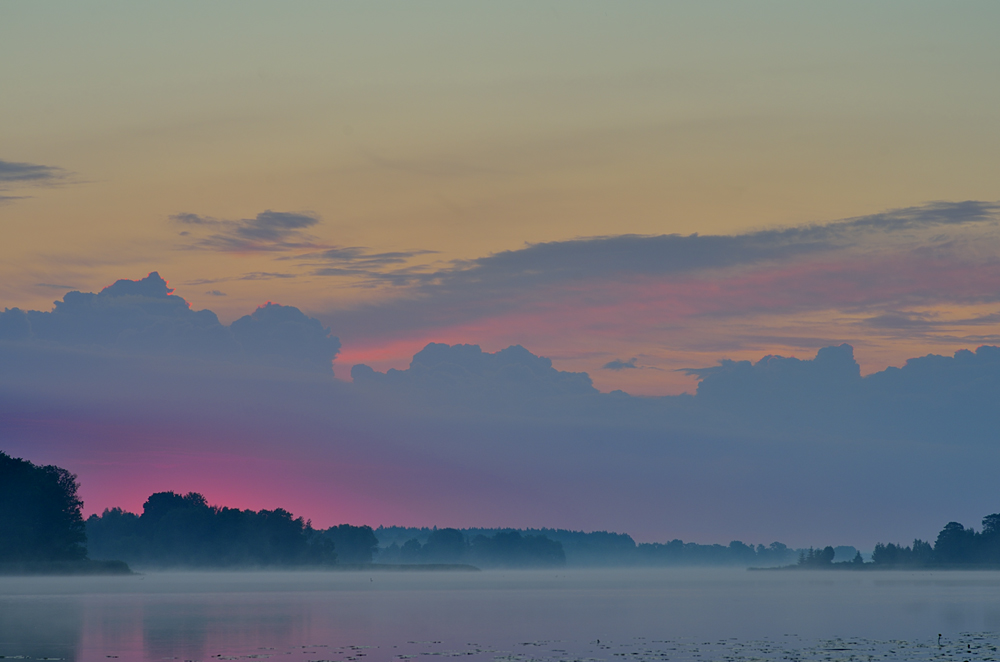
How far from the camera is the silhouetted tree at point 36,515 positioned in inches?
6498

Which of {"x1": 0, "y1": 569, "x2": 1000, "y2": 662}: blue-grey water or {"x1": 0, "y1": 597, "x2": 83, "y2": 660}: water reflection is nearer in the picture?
{"x1": 0, "y1": 569, "x2": 1000, "y2": 662}: blue-grey water

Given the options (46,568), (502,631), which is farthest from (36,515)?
(502,631)

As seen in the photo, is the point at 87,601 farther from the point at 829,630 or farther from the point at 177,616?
the point at 829,630

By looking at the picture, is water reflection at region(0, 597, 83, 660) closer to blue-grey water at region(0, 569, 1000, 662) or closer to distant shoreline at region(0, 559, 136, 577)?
blue-grey water at region(0, 569, 1000, 662)

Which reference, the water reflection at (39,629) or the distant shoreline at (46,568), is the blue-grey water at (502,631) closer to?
the water reflection at (39,629)

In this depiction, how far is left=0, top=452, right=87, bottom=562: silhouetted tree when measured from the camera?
165m

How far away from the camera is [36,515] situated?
16900cm

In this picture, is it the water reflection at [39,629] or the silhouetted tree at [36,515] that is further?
Answer: the silhouetted tree at [36,515]

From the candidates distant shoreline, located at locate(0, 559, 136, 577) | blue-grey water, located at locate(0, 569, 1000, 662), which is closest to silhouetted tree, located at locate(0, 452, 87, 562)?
distant shoreline, located at locate(0, 559, 136, 577)

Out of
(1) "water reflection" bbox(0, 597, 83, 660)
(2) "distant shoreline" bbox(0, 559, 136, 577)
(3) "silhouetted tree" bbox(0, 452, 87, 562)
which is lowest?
(2) "distant shoreline" bbox(0, 559, 136, 577)

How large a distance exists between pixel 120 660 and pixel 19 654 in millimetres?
4846

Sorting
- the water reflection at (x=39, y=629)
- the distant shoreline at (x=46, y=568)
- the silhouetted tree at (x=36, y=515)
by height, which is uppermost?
the silhouetted tree at (x=36, y=515)

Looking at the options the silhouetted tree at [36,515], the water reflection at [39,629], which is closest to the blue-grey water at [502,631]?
the water reflection at [39,629]

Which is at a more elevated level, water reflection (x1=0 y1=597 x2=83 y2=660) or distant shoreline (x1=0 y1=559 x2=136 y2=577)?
water reflection (x1=0 y1=597 x2=83 y2=660)
